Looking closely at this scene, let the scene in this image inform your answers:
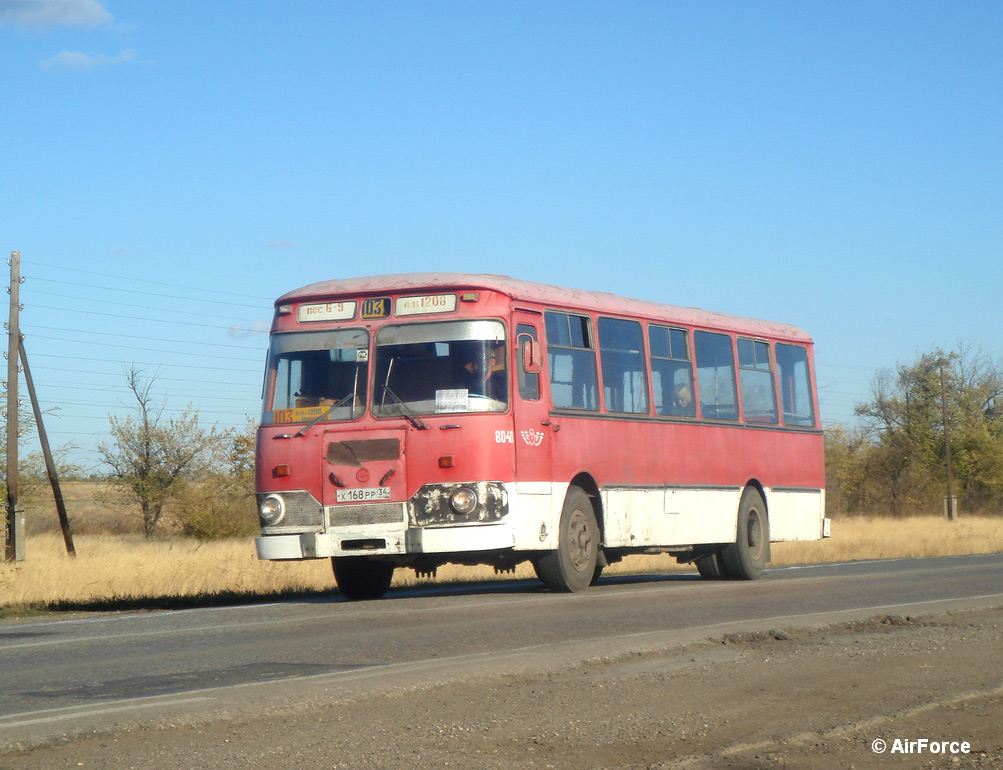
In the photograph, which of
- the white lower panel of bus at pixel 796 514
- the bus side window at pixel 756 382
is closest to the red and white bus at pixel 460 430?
the bus side window at pixel 756 382

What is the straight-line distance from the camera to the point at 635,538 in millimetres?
15617

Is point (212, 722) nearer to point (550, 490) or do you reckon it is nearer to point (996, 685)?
point (996, 685)

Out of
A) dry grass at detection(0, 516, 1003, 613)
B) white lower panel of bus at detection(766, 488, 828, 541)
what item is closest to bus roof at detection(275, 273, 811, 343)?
white lower panel of bus at detection(766, 488, 828, 541)

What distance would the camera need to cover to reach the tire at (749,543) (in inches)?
697

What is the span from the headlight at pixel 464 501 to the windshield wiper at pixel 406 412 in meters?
0.78

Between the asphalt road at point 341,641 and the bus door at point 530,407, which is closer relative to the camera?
the asphalt road at point 341,641

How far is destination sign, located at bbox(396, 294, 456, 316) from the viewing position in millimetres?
13703

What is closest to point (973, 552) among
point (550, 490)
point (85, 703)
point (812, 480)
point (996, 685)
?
point (812, 480)

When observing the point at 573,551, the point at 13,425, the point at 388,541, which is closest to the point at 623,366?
the point at 573,551

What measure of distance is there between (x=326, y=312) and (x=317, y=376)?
2.35ft

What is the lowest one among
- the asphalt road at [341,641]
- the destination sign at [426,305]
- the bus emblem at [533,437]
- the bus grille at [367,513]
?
the asphalt road at [341,641]

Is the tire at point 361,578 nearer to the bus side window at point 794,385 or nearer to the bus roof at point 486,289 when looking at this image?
the bus roof at point 486,289

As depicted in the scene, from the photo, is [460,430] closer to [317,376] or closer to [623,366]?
[317,376]

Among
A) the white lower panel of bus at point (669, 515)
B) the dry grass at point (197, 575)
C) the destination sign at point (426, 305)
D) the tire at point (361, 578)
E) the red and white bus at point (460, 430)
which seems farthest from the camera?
the dry grass at point (197, 575)
